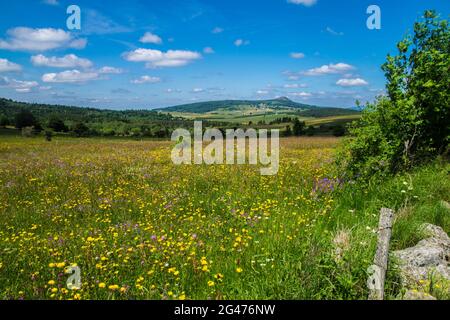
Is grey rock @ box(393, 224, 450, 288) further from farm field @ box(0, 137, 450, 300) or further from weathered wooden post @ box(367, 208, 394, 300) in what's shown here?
weathered wooden post @ box(367, 208, 394, 300)

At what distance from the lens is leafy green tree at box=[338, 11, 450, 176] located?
8773 millimetres

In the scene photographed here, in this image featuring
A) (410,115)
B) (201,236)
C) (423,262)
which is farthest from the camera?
(410,115)

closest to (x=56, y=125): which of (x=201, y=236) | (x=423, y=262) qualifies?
(x=201, y=236)

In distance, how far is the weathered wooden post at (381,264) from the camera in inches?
143

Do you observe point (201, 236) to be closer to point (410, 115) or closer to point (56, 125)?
point (410, 115)

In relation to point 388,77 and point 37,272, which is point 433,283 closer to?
point 37,272

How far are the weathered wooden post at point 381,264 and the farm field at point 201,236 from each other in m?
0.17

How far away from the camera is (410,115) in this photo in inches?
336

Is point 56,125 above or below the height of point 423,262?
above

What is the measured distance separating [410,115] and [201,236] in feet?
21.5

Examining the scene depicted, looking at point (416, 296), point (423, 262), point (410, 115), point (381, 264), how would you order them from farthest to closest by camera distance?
point (410, 115)
point (423, 262)
point (381, 264)
point (416, 296)

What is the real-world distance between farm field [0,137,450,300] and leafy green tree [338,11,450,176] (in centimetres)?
96
